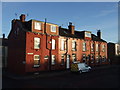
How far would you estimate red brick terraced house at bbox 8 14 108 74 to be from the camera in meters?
22.0

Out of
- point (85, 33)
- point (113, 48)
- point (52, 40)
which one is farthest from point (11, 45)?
point (113, 48)

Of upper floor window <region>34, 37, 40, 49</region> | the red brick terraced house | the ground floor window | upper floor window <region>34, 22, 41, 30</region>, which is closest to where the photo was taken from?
the red brick terraced house

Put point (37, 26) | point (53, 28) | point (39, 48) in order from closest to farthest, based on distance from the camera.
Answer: point (39, 48)
point (37, 26)
point (53, 28)

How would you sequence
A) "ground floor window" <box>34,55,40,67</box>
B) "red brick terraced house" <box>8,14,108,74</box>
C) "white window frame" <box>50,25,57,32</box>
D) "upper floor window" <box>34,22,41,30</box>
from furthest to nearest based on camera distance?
"white window frame" <box>50,25,57,32</box>
"upper floor window" <box>34,22,41,30</box>
"ground floor window" <box>34,55,40,67</box>
"red brick terraced house" <box>8,14,108,74</box>

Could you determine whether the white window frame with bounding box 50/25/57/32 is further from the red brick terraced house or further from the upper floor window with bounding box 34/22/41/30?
the upper floor window with bounding box 34/22/41/30

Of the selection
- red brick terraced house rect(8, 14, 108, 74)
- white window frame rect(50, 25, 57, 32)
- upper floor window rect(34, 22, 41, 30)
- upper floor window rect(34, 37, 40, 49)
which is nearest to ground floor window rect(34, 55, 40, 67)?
red brick terraced house rect(8, 14, 108, 74)

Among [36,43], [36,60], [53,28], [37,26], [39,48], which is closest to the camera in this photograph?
[36,60]

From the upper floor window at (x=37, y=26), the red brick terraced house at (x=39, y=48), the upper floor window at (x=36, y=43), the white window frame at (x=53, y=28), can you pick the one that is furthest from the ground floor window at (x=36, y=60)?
the white window frame at (x=53, y=28)

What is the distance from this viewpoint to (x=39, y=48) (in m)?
23.3

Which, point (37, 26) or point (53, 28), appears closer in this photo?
point (37, 26)

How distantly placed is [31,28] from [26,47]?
3.33 metres

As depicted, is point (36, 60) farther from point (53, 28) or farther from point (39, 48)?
point (53, 28)

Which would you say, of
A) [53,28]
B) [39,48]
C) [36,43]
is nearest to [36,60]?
[39,48]

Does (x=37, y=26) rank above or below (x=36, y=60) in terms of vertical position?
above
